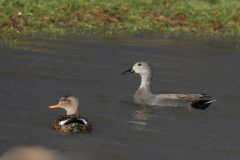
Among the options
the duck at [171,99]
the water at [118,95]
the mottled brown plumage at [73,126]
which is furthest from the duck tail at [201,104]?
the mottled brown plumage at [73,126]

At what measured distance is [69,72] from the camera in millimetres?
11641

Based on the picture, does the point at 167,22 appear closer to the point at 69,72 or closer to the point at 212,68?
the point at 212,68

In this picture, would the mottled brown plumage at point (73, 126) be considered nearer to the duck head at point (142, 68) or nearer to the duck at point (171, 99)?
the duck at point (171, 99)

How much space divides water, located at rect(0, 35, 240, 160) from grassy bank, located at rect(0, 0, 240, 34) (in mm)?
1393

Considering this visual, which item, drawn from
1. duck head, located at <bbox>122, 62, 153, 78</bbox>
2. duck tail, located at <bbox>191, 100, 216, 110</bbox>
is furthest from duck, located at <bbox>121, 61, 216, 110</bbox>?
duck head, located at <bbox>122, 62, 153, 78</bbox>

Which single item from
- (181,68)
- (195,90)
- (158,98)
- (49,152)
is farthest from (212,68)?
(49,152)

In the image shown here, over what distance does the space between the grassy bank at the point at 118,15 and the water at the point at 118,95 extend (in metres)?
1.39

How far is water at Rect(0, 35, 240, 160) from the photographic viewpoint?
23.6ft

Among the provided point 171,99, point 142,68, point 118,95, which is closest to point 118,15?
point 142,68

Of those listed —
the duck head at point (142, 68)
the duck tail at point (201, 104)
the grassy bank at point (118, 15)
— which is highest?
the grassy bank at point (118, 15)

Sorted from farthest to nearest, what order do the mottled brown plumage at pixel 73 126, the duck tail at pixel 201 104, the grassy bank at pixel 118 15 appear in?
the grassy bank at pixel 118 15, the duck tail at pixel 201 104, the mottled brown plumage at pixel 73 126

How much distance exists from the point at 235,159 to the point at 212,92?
4138 millimetres

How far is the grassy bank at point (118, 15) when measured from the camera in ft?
53.2

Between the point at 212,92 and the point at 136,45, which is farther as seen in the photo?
the point at 136,45
